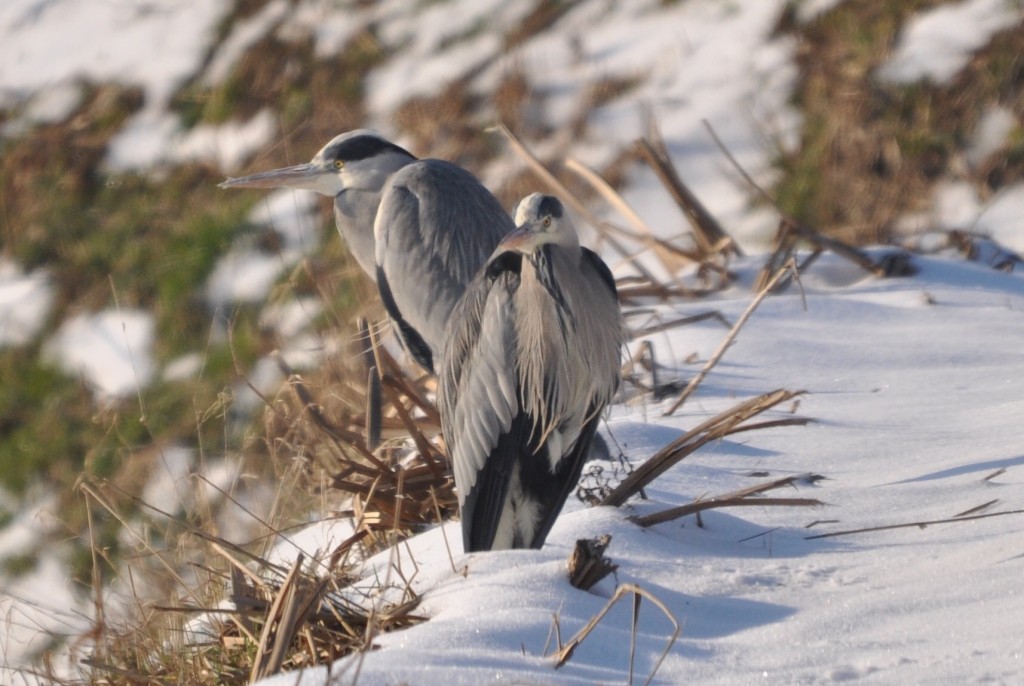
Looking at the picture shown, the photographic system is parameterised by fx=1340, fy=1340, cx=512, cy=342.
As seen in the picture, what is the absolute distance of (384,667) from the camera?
2.21 meters

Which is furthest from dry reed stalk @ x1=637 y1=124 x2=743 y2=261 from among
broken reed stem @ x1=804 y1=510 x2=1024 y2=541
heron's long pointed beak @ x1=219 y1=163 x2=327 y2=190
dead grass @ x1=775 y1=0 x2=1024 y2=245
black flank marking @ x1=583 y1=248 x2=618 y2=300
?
broken reed stem @ x1=804 y1=510 x2=1024 y2=541

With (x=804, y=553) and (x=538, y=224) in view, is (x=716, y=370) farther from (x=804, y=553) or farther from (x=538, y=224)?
(x=804, y=553)

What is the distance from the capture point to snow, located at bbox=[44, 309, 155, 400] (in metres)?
7.77

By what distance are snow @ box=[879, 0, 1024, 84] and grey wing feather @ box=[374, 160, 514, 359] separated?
3.22 meters

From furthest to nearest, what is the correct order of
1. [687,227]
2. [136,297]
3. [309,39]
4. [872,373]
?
[309,39] < [136,297] < [687,227] < [872,373]

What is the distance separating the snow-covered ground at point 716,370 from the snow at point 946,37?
14mm

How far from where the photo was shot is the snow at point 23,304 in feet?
27.8

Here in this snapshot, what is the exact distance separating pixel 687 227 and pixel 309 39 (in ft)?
12.4

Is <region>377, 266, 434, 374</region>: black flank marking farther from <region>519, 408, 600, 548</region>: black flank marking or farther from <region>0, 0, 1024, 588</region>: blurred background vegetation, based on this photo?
<region>519, 408, 600, 548</region>: black flank marking

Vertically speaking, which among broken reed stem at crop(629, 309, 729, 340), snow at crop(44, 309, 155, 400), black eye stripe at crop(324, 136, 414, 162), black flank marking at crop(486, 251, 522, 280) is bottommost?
snow at crop(44, 309, 155, 400)

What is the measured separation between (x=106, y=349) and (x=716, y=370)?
4.79 meters

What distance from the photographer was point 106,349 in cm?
805

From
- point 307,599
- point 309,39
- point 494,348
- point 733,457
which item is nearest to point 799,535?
point 733,457

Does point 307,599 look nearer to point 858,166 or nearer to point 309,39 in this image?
point 858,166
